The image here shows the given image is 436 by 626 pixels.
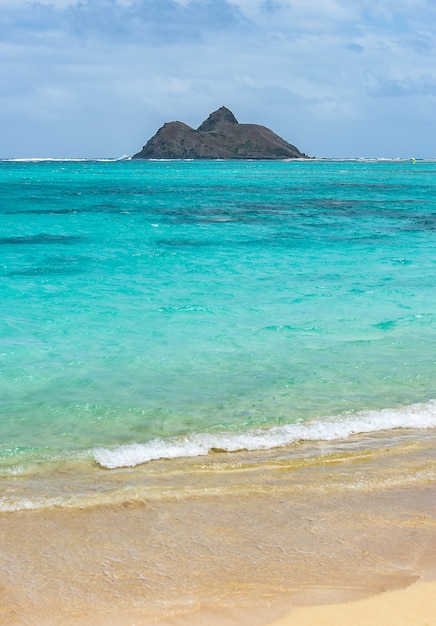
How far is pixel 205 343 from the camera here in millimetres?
11578

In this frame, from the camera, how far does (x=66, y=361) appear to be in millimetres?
10555

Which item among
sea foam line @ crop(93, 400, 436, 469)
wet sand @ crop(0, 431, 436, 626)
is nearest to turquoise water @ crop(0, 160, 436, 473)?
sea foam line @ crop(93, 400, 436, 469)

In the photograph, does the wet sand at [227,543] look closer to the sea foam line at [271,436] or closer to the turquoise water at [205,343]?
the sea foam line at [271,436]

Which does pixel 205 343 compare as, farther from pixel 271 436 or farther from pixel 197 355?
pixel 271 436

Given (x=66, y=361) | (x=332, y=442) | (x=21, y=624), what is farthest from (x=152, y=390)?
(x=21, y=624)

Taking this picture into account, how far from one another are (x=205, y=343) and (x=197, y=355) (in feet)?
2.42

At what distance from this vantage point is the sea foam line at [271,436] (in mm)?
7156

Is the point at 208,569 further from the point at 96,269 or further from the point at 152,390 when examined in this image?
the point at 96,269

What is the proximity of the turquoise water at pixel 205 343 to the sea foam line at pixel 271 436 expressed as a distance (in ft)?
0.08

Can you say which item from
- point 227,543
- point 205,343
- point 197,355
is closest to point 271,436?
point 227,543

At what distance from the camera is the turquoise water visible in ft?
26.2

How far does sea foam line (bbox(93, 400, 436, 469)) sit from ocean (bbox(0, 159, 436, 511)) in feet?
0.07

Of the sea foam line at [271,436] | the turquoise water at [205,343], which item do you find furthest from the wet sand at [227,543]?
the turquoise water at [205,343]

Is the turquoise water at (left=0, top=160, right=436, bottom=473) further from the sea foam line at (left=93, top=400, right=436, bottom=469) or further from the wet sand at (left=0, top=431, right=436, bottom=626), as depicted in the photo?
the wet sand at (left=0, top=431, right=436, bottom=626)
